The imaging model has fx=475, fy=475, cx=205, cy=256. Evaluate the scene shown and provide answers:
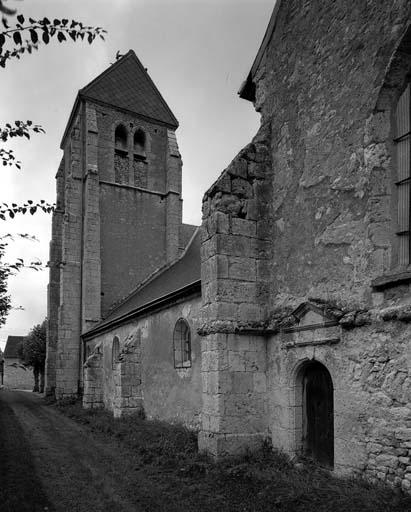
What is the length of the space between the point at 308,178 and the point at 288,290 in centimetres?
193

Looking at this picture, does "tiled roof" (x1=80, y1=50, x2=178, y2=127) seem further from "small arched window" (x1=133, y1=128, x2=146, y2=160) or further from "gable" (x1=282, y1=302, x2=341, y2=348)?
"gable" (x1=282, y1=302, x2=341, y2=348)

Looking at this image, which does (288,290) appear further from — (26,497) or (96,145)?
(96,145)

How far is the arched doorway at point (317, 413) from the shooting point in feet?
23.5

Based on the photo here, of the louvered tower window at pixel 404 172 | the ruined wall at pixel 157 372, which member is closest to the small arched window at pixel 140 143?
the ruined wall at pixel 157 372

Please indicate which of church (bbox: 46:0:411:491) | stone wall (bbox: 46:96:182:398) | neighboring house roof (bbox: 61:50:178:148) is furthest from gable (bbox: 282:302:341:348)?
neighboring house roof (bbox: 61:50:178:148)

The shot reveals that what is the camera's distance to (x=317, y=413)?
745cm

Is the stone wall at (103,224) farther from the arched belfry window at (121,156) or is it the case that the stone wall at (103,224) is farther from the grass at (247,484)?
the grass at (247,484)

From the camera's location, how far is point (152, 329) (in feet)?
45.6

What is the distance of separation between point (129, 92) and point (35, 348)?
64.9ft

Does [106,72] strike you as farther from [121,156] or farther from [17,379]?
[17,379]

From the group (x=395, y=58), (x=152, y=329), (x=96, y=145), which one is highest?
(x=96, y=145)

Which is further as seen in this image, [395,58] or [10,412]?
[10,412]

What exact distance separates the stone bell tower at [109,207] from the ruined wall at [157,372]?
597 cm

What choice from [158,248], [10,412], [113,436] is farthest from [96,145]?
[113,436]
